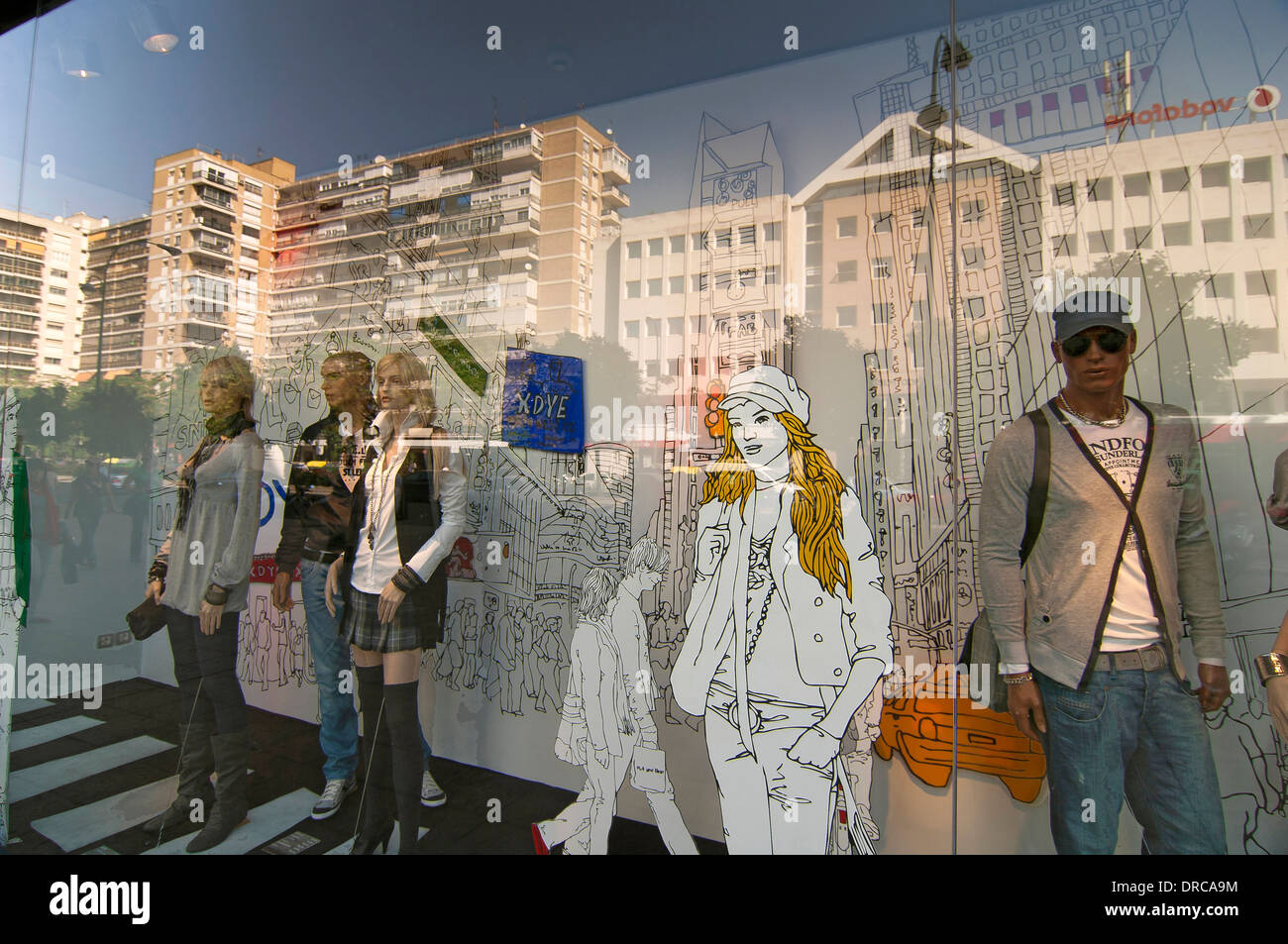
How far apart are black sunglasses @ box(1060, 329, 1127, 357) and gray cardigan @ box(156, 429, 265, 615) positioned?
3495 millimetres

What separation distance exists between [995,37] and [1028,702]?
2.49m

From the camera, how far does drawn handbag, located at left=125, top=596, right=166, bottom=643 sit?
3.02 m

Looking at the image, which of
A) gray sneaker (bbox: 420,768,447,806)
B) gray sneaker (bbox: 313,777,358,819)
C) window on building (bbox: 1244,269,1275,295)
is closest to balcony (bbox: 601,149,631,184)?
window on building (bbox: 1244,269,1275,295)

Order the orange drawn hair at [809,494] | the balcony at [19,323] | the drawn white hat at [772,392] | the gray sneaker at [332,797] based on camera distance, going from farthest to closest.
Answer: the balcony at [19,323] < the gray sneaker at [332,797] < the drawn white hat at [772,392] < the orange drawn hair at [809,494]

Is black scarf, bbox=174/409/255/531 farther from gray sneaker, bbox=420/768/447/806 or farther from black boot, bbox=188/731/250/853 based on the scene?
gray sneaker, bbox=420/768/447/806

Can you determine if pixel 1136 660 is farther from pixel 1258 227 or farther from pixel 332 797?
pixel 332 797

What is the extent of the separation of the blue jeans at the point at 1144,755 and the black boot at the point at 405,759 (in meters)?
2.40

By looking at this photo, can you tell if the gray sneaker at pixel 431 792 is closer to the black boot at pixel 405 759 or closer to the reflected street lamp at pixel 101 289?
the black boot at pixel 405 759

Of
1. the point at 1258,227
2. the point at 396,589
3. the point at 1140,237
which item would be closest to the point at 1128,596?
the point at 1140,237

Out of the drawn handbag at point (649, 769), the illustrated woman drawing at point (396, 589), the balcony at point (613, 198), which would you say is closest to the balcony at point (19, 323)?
the illustrated woman drawing at point (396, 589)

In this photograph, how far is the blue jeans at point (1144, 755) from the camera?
1.91 m

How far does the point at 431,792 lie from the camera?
2811 millimetres

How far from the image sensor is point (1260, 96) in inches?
86.6
